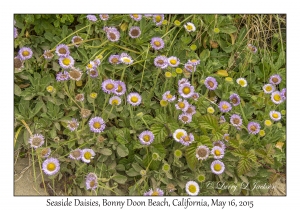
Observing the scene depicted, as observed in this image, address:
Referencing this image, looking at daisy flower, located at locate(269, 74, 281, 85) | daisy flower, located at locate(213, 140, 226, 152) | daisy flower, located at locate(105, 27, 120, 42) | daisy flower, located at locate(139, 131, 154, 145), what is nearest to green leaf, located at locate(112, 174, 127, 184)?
daisy flower, located at locate(139, 131, 154, 145)

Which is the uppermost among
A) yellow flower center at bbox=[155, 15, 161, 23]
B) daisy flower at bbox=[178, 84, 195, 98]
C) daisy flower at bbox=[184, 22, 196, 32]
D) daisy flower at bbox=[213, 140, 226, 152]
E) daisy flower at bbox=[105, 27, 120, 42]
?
yellow flower center at bbox=[155, 15, 161, 23]

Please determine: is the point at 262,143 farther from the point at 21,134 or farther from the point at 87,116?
the point at 21,134

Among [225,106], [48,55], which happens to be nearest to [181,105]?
[225,106]

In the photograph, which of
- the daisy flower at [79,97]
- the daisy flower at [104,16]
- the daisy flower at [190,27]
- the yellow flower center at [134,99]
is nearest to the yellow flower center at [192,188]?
the yellow flower center at [134,99]

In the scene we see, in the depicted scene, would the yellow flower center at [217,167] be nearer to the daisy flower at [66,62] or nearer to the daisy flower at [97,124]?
the daisy flower at [97,124]

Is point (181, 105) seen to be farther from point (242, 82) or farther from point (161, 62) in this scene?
point (242, 82)

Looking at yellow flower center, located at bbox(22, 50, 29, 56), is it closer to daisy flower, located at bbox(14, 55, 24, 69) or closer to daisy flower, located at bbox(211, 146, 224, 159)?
daisy flower, located at bbox(14, 55, 24, 69)
